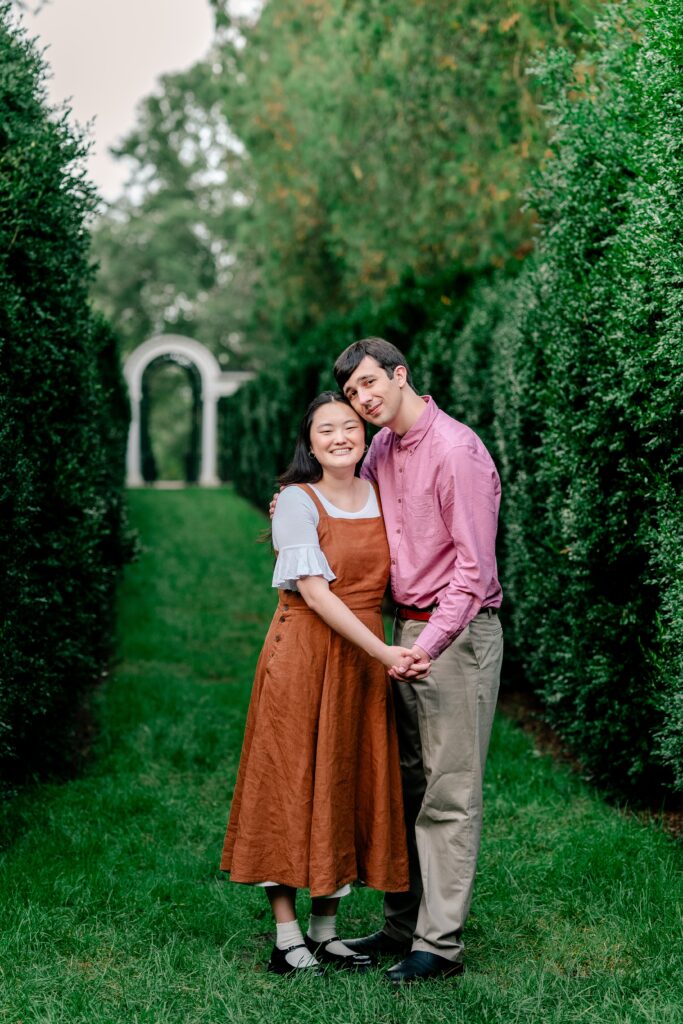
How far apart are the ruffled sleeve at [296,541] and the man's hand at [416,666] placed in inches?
14.2

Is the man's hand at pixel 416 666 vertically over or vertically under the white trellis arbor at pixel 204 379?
under

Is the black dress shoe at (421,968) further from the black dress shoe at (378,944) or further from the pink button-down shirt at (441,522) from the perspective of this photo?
the pink button-down shirt at (441,522)

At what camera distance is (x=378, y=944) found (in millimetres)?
3809

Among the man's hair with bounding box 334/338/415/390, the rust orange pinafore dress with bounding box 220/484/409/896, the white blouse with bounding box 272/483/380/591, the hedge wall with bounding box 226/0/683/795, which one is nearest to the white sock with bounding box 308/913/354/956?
the rust orange pinafore dress with bounding box 220/484/409/896

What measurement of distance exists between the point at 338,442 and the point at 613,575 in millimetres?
2139

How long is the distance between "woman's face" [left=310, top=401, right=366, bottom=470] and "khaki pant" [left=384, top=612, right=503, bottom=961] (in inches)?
23.9

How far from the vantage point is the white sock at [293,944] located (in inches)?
139

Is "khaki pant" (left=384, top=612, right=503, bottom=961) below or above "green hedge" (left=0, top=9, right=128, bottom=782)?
below

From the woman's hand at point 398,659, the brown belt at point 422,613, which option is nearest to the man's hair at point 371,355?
the brown belt at point 422,613

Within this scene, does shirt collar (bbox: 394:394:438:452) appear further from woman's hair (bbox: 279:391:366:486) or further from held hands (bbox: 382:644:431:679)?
held hands (bbox: 382:644:431:679)

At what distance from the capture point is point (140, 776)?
223 inches

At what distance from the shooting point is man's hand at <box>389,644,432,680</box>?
3.38 m

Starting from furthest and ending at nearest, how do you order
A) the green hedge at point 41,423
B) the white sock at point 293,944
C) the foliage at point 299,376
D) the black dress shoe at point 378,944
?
1. the foliage at point 299,376
2. the green hedge at point 41,423
3. the black dress shoe at point 378,944
4. the white sock at point 293,944

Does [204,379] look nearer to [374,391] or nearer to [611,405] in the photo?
[611,405]
